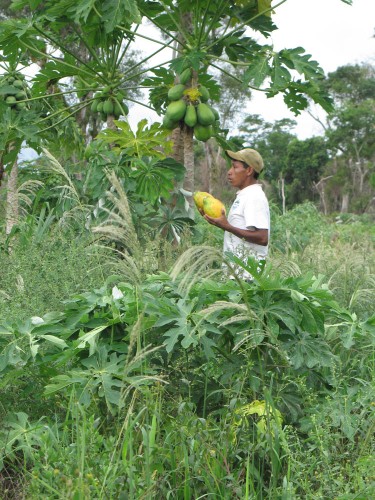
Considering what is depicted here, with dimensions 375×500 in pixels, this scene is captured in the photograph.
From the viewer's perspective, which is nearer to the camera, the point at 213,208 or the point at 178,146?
the point at 213,208

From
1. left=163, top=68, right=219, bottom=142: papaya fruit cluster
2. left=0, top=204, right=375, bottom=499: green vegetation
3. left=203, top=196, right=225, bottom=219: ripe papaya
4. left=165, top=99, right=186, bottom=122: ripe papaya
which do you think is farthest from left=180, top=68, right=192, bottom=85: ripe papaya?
left=0, top=204, right=375, bottom=499: green vegetation

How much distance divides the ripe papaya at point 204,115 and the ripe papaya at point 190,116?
0.03 meters

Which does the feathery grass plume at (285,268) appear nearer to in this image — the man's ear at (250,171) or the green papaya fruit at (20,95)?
the man's ear at (250,171)

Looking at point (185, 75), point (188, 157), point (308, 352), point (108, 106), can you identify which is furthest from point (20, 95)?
point (308, 352)

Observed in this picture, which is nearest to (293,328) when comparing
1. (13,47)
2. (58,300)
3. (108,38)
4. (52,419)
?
(52,419)

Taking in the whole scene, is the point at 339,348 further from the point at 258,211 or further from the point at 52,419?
the point at 52,419

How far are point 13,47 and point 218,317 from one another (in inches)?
153

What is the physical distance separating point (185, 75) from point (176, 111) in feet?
0.86

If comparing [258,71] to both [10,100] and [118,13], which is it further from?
[10,100]

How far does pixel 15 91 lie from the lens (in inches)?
247

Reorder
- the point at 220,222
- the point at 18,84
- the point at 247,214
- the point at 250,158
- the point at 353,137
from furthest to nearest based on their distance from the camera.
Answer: the point at 353,137, the point at 18,84, the point at 250,158, the point at 247,214, the point at 220,222

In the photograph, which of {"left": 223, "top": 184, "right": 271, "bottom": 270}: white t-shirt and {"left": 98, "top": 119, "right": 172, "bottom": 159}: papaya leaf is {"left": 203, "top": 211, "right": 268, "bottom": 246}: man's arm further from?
{"left": 98, "top": 119, "right": 172, "bottom": 159}: papaya leaf

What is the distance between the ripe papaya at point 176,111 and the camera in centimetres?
561

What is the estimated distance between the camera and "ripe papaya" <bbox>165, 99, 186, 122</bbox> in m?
5.61
